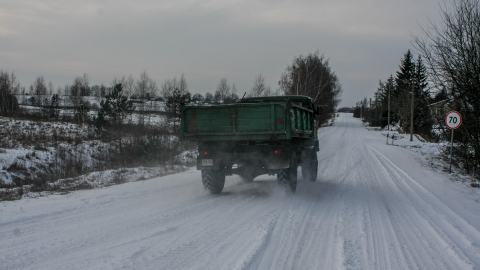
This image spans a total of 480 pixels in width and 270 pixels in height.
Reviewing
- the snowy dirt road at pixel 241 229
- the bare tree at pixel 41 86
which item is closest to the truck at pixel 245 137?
the snowy dirt road at pixel 241 229

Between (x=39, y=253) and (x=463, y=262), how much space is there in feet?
16.9

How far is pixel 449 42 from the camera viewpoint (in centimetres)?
1267

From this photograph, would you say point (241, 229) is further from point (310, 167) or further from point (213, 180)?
point (310, 167)

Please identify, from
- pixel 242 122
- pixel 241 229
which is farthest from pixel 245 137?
pixel 241 229

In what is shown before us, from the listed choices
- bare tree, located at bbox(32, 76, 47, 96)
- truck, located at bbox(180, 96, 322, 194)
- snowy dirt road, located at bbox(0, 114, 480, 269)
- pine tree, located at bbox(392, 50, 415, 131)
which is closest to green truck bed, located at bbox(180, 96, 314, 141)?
truck, located at bbox(180, 96, 322, 194)

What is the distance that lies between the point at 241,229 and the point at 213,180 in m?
3.10

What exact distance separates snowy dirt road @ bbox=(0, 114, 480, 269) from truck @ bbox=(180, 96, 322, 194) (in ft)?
2.23

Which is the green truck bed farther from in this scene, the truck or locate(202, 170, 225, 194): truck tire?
locate(202, 170, 225, 194): truck tire

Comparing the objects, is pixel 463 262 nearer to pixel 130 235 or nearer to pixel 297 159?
pixel 130 235

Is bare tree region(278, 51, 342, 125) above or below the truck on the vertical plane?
above

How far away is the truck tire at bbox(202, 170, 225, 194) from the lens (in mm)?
8391

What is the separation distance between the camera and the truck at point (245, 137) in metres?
7.73

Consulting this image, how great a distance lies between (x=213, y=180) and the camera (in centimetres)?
841

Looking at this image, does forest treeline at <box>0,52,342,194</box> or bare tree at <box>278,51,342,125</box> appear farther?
bare tree at <box>278,51,342,125</box>
